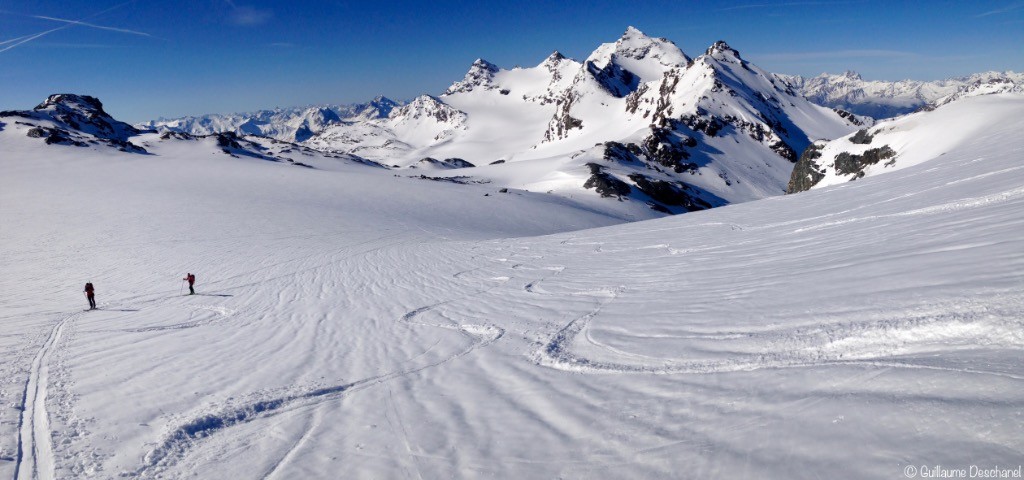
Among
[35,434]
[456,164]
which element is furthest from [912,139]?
[456,164]

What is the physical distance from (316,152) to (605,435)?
148 m

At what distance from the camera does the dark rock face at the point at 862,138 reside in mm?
60191

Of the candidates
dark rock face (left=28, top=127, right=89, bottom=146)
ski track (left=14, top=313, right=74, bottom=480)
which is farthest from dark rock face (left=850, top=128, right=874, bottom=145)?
dark rock face (left=28, top=127, right=89, bottom=146)

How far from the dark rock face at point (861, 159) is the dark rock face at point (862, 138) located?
1.92m

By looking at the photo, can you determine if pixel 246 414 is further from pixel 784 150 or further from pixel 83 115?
pixel 83 115

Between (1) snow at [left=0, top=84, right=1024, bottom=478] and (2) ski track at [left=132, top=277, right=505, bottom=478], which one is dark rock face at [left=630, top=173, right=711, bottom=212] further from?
(2) ski track at [left=132, top=277, right=505, bottom=478]

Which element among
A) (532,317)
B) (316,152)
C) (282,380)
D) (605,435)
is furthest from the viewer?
(316,152)

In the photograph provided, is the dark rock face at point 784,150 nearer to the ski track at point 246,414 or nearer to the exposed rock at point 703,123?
the exposed rock at point 703,123

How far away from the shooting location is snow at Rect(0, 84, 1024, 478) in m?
4.32

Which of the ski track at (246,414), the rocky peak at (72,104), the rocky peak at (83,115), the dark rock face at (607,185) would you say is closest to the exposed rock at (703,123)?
the dark rock face at (607,185)

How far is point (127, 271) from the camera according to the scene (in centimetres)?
2473

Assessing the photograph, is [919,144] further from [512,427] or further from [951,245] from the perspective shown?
[512,427]

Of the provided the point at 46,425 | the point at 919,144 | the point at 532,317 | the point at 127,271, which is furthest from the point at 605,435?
the point at 919,144

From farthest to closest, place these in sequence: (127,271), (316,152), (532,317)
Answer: (316,152) → (127,271) → (532,317)
